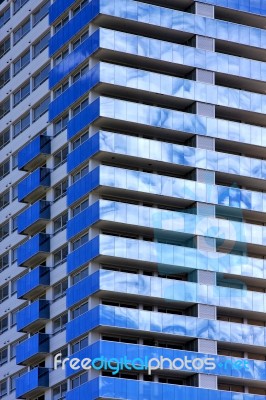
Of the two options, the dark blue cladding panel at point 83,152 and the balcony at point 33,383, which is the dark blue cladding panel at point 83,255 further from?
the balcony at point 33,383

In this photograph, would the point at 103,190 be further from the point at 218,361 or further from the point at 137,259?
the point at 218,361

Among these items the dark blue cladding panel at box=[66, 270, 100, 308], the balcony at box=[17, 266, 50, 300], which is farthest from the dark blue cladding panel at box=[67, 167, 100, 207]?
the dark blue cladding panel at box=[66, 270, 100, 308]

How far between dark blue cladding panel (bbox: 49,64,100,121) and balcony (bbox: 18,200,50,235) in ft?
23.7

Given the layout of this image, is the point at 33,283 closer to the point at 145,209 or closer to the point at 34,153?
the point at 34,153

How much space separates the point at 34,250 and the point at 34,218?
2.67m

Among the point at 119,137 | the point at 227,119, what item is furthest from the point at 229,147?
the point at 119,137

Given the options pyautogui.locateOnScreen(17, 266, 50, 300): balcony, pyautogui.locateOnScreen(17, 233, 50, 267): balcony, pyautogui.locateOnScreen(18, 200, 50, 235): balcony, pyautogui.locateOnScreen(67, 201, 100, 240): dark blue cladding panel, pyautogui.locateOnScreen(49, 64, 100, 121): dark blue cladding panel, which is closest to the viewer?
pyautogui.locateOnScreen(67, 201, 100, 240): dark blue cladding panel

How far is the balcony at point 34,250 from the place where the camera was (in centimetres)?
13125

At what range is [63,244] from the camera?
128 meters

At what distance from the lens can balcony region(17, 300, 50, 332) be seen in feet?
424

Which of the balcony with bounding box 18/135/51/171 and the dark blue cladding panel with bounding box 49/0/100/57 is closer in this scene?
the dark blue cladding panel with bounding box 49/0/100/57

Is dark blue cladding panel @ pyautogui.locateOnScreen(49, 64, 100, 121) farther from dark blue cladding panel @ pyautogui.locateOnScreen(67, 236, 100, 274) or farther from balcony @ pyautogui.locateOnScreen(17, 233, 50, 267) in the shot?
dark blue cladding panel @ pyautogui.locateOnScreen(67, 236, 100, 274)

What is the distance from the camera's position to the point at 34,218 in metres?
133

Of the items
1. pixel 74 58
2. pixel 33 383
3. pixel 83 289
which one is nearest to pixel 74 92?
pixel 74 58
